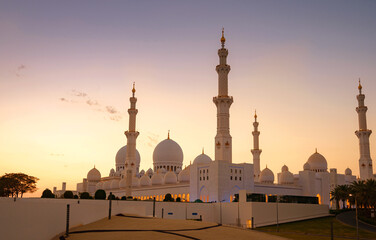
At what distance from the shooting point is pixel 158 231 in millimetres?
17203

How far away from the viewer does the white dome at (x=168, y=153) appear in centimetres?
9488

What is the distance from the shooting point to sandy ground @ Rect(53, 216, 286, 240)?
16812mm

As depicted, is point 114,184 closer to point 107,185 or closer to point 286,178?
point 107,185

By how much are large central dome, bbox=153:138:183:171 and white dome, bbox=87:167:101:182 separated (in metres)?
21.3

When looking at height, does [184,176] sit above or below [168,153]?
below

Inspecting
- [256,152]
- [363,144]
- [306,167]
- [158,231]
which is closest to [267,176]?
[256,152]

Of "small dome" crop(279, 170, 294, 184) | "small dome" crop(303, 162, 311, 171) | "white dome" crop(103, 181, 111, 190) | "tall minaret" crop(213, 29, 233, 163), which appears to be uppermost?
"tall minaret" crop(213, 29, 233, 163)

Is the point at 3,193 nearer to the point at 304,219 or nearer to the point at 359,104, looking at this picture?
the point at 304,219

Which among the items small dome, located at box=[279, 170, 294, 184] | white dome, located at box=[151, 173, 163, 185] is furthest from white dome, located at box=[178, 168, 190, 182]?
small dome, located at box=[279, 170, 294, 184]

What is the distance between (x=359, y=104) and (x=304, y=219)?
39.2 meters

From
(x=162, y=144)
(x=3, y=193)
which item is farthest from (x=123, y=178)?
(x=3, y=193)

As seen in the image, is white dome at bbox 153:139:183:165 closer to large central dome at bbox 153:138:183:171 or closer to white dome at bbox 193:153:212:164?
large central dome at bbox 153:138:183:171

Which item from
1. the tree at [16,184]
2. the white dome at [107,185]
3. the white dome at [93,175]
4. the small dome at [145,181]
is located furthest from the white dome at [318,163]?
the tree at [16,184]

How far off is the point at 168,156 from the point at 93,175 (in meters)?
26.3
